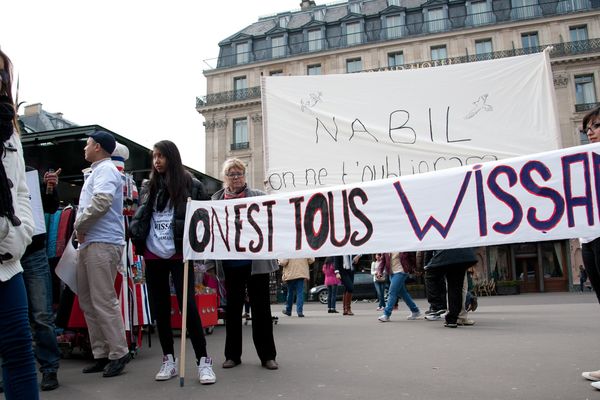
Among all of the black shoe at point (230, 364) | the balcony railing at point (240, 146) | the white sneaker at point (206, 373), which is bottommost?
the black shoe at point (230, 364)

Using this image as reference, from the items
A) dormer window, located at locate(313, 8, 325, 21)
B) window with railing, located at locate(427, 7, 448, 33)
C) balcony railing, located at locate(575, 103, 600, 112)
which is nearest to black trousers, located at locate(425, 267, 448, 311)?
balcony railing, located at locate(575, 103, 600, 112)

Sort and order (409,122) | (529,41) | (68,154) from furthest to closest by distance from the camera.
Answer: (529,41) → (68,154) → (409,122)

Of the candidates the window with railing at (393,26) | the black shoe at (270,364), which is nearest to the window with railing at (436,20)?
the window with railing at (393,26)

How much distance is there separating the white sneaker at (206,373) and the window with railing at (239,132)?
118 feet

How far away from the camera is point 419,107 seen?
5.42 m

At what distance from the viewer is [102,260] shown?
4344mm

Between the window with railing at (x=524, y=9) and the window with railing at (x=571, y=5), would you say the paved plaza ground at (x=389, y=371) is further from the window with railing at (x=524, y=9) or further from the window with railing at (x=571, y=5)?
the window with railing at (x=571, y=5)

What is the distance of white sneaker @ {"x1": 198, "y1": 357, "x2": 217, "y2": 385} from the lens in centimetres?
389

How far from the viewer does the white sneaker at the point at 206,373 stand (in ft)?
12.8

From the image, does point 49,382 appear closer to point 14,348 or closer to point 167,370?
point 167,370

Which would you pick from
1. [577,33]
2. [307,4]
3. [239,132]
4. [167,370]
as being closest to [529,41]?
[577,33]

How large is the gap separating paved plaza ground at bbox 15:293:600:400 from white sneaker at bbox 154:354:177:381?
0.08m

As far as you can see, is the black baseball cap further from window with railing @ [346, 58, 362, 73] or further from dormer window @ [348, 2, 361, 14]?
dormer window @ [348, 2, 361, 14]

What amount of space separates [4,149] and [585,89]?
38.7m
